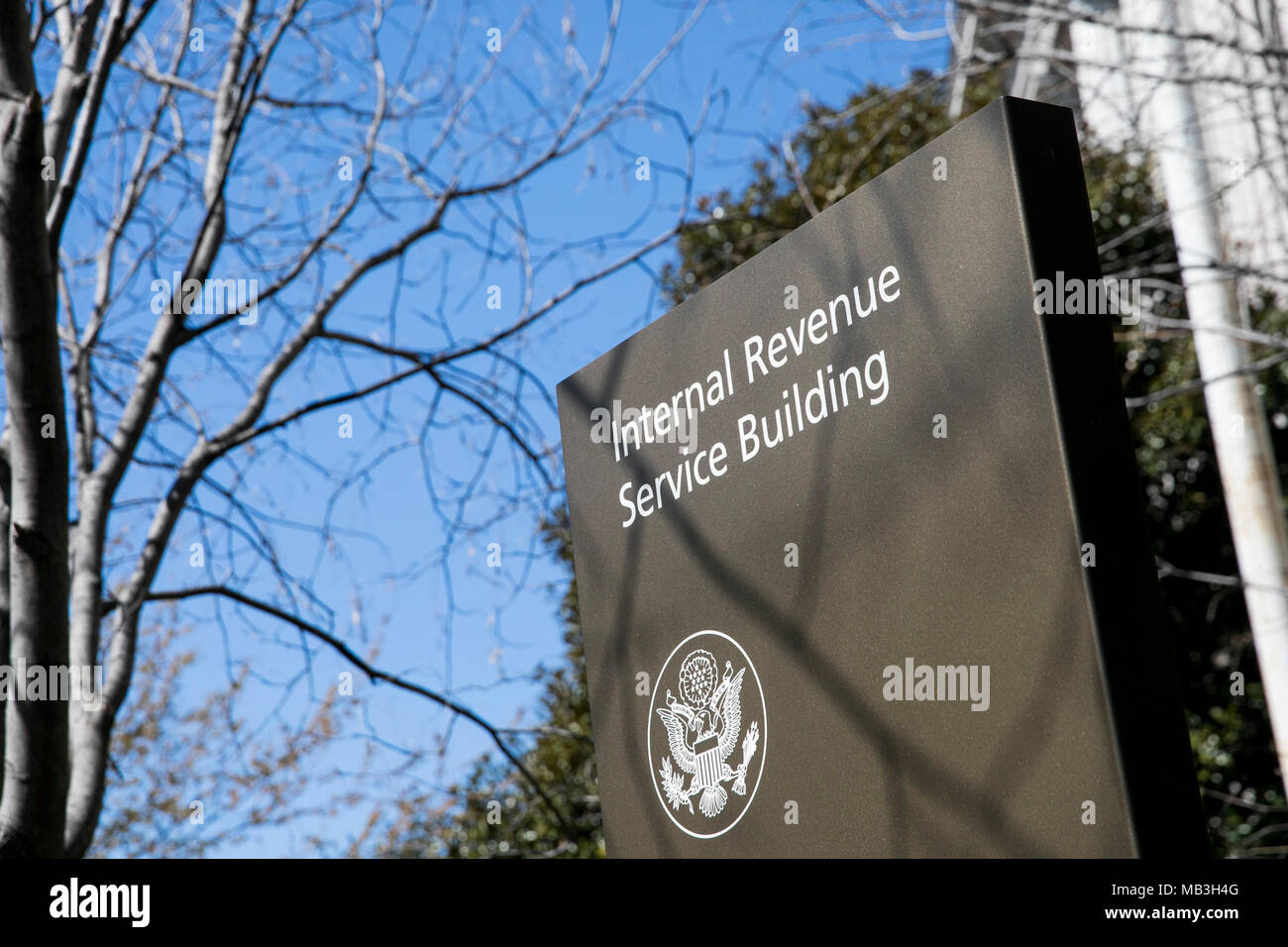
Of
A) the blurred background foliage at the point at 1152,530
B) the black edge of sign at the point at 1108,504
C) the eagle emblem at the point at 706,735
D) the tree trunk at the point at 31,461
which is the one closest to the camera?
the black edge of sign at the point at 1108,504

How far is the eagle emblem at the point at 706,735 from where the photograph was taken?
76.8 inches

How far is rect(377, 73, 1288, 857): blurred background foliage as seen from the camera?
6.62 m

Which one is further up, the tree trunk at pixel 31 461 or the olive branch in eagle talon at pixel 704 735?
the tree trunk at pixel 31 461

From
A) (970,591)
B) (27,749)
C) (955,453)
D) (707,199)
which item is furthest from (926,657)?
(707,199)

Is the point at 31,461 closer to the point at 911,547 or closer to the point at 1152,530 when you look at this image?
the point at 911,547

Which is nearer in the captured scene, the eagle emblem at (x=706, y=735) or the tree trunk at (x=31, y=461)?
the eagle emblem at (x=706, y=735)

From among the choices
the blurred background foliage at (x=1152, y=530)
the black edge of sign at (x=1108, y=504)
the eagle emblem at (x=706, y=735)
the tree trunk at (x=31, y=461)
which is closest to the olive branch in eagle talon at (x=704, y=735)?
the eagle emblem at (x=706, y=735)

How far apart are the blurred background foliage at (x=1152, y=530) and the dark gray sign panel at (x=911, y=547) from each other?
4293 millimetres

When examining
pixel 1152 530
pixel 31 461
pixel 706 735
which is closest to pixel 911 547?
pixel 706 735

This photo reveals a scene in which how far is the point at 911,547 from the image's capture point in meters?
1.62

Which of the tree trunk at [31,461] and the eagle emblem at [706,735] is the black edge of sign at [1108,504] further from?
the tree trunk at [31,461]

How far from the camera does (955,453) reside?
157 centimetres

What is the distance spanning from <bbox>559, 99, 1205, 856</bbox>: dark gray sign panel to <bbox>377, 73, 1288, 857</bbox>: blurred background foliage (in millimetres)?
4293

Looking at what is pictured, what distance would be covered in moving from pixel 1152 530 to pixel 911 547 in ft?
21.5
